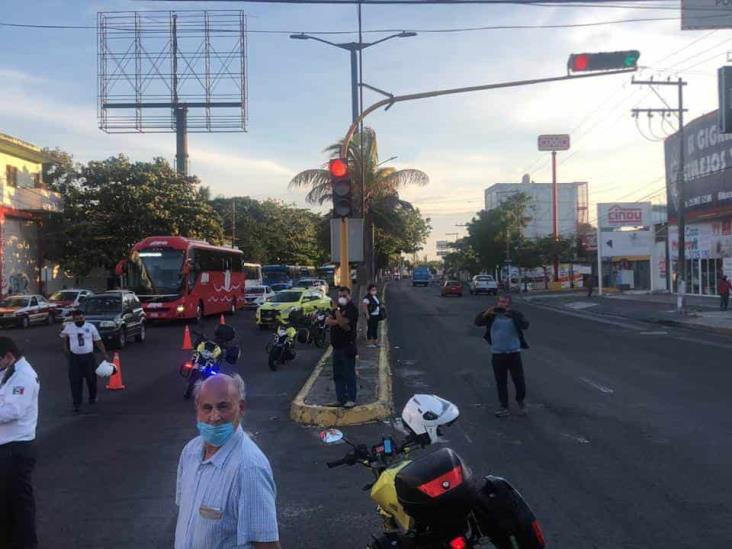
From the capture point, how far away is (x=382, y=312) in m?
19.4

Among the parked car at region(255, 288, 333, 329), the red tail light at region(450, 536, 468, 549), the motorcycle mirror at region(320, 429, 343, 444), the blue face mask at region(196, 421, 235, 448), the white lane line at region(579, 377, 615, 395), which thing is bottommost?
the white lane line at region(579, 377, 615, 395)

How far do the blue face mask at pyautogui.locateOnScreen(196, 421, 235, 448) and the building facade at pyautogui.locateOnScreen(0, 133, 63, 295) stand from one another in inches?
1529

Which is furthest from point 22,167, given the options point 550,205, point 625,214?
point 550,205

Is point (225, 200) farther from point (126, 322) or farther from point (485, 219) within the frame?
point (126, 322)

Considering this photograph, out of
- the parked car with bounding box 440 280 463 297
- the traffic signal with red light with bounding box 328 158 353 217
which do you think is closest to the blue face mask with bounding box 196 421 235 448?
the traffic signal with red light with bounding box 328 158 353 217

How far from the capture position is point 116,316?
787 inches

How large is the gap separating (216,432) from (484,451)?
537 cm

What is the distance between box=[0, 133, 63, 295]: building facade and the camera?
38.1 metres

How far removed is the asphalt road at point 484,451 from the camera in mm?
5430

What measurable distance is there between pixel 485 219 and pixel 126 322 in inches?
2060

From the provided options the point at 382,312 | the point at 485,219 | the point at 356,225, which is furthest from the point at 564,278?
the point at 356,225

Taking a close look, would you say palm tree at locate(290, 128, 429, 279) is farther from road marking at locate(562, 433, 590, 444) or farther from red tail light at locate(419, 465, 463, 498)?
red tail light at locate(419, 465, 463, 498)

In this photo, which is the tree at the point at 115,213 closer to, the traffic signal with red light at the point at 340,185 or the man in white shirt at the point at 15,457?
the traffic signal with red light at the point at 340,185

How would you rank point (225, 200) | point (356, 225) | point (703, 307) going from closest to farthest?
point (356, 225), point (703, 307), point (225, 200)
